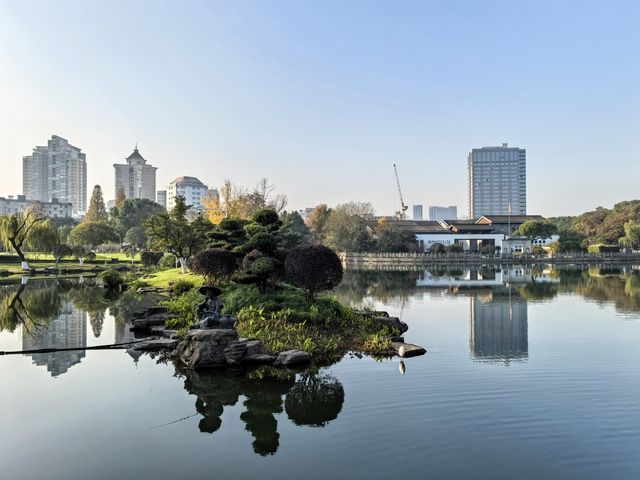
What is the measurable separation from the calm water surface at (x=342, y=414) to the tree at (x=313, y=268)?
9.77 feet

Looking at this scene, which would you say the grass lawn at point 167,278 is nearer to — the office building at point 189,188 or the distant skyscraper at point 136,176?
the office building at point 189,188

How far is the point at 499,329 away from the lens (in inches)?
651

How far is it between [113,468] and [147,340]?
774cm

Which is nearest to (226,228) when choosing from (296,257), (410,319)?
(296,257)

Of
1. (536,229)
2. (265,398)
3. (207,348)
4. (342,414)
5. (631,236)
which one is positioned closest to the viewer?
(342,414)

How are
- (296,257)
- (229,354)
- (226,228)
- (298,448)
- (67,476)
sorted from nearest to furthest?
1. (67,476)
2. (298,448)
3. (229,354)
4. (296,257)
5. (226,228)

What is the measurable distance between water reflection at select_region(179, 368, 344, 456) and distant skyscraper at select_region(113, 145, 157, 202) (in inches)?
6944

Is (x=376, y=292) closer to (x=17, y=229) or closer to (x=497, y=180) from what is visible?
(x=17, y=229)

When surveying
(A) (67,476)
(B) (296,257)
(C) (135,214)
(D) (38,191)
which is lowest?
(A) (67,476)

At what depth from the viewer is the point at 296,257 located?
49.4ft

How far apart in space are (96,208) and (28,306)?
59669 mm

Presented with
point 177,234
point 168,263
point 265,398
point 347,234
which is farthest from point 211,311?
point 347,234

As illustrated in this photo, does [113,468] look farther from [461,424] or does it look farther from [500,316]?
[500,316]

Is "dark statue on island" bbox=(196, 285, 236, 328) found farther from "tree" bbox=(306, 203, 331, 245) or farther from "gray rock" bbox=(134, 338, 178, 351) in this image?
"tree" bbox=(306, 203, 331, 245)
